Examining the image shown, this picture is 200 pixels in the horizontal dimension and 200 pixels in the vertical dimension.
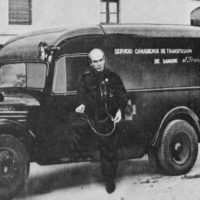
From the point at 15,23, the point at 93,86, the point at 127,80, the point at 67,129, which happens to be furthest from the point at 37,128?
the point at 15,23

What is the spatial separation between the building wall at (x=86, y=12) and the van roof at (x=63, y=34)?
10.00m

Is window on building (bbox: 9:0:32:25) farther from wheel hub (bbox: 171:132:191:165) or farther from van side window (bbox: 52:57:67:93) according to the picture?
van side window (bbox: 52:57:67:93)

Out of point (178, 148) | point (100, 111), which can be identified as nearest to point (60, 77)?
point (100, 111)

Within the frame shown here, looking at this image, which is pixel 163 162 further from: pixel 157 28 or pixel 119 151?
pixel 157 28

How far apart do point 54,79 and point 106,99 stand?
0.80 m

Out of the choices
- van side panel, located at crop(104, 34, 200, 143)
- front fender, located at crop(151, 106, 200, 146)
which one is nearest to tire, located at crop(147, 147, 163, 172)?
front fender, located at crop(151, 106, 200, 146)

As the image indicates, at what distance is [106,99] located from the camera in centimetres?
755

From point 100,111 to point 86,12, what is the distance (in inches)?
496

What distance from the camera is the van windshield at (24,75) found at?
8047mm

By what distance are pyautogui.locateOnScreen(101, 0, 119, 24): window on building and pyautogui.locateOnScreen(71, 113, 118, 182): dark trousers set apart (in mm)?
12746

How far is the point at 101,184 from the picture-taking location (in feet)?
27.6

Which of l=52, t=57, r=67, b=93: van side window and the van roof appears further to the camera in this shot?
the van roof

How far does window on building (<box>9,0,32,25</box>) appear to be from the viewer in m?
18.5

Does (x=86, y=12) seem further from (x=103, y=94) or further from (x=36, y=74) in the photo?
(x=103, y=94)
